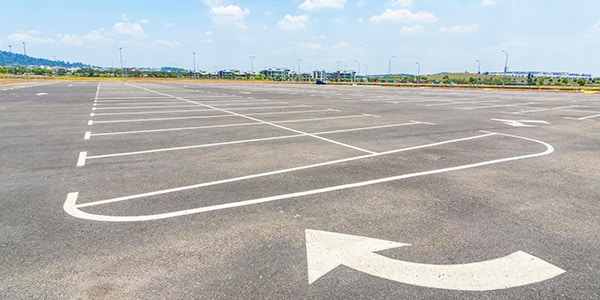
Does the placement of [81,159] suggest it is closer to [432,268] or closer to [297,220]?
[297,220]

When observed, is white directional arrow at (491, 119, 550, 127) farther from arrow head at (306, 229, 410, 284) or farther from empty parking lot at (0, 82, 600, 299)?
arrow head at (306, 229, 410, 284)

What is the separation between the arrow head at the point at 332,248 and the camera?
3.13 meters

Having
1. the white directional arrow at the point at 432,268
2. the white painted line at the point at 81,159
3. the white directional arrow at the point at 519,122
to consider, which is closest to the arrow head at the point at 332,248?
the white directional arrow at the point at 432,268

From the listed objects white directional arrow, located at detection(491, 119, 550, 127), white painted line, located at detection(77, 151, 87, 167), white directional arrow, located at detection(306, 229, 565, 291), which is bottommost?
white directional arrow, located at detection(306, 229, 565, 291)

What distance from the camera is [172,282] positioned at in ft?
9.41

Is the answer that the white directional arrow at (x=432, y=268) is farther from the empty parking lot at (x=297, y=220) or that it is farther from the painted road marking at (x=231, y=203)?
the painted road marking at (x=231, y=203)

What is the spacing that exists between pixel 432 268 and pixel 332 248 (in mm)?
919

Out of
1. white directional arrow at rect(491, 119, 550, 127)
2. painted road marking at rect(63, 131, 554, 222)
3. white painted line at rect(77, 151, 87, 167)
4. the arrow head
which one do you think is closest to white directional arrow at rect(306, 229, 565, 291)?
the arrow head

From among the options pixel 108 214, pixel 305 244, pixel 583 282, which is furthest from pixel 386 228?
pixel 108 214

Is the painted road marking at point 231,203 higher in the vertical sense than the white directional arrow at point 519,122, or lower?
lower

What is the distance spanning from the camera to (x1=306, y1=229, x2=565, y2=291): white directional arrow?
115 inches

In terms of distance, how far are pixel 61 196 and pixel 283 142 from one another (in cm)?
486

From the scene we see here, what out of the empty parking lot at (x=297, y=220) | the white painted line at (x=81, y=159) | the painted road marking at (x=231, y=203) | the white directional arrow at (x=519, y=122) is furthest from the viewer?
the white directional arrow at (x=519, y=122)

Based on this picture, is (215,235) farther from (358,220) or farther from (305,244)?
(358,220)
